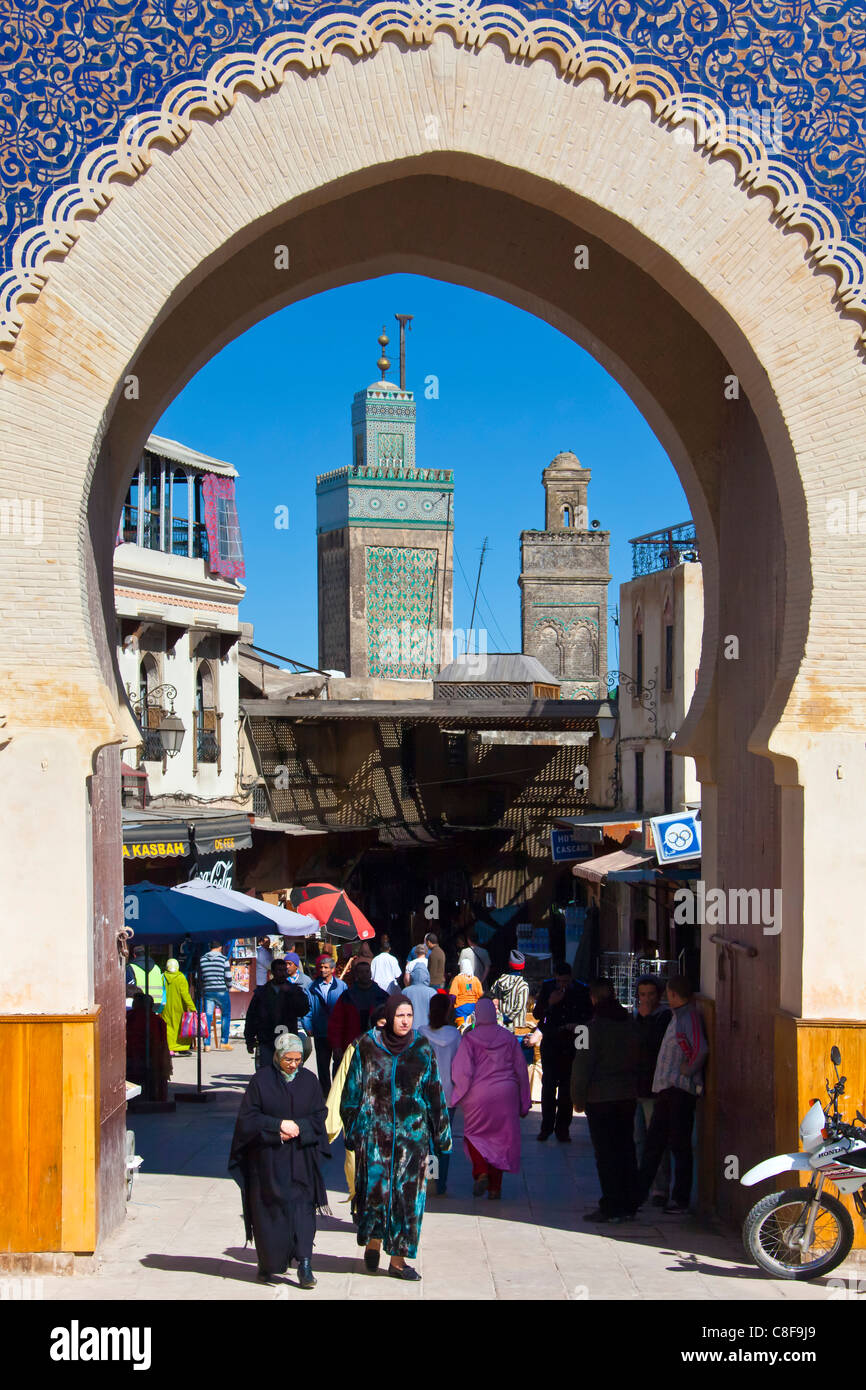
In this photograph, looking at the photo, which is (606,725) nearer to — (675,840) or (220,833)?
(220,833)

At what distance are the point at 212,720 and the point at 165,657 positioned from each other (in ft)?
6.30

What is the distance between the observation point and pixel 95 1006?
22.0 feet

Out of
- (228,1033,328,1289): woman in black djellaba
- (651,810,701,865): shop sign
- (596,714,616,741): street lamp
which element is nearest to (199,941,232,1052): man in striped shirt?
(651,810,701,865): shop sign

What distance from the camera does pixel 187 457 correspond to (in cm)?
2150

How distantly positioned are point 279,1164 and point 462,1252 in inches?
51.7

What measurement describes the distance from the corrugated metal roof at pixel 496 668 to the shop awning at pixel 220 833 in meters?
15.5

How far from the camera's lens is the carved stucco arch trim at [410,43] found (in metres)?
6.71

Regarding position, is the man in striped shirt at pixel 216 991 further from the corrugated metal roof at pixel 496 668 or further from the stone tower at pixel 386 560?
the stone tower at pixel 386 560

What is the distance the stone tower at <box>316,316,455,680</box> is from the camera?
46.0 metres

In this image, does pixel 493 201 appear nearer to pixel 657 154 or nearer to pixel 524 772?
pixel 657 154

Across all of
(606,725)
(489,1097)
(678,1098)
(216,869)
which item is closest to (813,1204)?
(678,1098)

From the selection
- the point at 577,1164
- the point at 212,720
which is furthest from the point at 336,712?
the point at 577,1164

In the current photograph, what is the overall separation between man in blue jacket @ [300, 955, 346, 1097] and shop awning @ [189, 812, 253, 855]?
23.2 ft

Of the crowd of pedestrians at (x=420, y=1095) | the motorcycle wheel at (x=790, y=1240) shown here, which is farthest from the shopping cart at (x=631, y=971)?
the motorcycle wheel at (x=790, y=1240)
